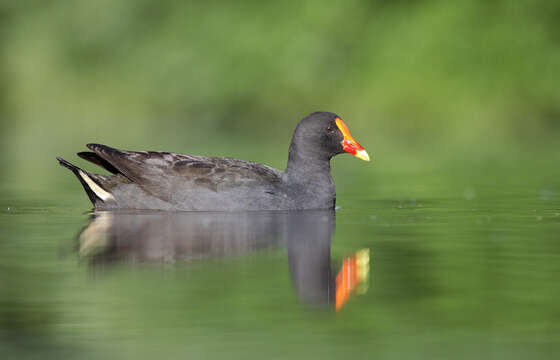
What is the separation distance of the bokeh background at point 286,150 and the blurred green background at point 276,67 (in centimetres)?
5

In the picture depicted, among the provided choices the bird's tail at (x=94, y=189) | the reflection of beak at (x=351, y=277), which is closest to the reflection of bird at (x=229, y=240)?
the reflection of beak at (x=351, y=277)

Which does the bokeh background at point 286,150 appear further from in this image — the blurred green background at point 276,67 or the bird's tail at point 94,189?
the bird's tail at point 94,189

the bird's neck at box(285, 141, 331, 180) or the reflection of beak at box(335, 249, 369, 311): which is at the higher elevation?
the bird's neck at box(285, 141, 331, 180)

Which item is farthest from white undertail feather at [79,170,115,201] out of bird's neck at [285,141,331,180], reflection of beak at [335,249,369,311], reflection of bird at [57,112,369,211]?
reflection of beak at [335,249,369,311]

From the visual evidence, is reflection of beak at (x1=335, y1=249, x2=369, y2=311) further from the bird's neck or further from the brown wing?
the bird's neck

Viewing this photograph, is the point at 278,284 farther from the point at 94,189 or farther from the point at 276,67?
the point at 276,67

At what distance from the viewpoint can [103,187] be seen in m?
9.06

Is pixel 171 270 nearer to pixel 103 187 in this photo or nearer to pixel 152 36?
pixel 103 187

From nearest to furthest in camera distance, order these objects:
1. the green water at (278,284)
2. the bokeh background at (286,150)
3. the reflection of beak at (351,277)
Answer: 1. the green water at (278,284)
2. the bokeh background at (286,150)
3. the reflection of beak at (351,277)

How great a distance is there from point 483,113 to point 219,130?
20.0ft

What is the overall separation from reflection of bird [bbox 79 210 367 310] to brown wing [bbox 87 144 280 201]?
0.82 feet

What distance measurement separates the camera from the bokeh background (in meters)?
4.50

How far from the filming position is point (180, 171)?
8.87 meters

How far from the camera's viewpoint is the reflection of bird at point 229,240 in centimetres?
564
